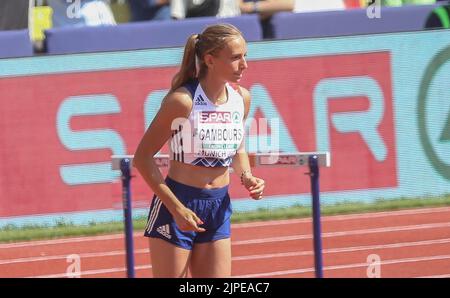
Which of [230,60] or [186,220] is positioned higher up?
[230,60]

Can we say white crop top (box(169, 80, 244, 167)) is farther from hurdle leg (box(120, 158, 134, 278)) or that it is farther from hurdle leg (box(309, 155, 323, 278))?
hurdle leg (box(309, 155, 323, 278))

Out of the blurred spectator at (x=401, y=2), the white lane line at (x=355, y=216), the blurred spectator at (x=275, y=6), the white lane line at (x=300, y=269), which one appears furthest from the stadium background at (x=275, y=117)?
the white lane line at (x=300, y=269)

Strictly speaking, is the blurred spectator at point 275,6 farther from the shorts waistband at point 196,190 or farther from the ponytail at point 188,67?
the shorts waistband at point 196,190

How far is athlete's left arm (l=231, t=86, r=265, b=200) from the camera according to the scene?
211 inches

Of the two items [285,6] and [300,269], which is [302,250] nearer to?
[300,269]

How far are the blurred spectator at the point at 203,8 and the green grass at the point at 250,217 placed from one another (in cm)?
216

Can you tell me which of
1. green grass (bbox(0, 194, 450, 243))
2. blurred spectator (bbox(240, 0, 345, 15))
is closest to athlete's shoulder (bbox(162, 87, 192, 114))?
green grass (bbox(0, 194, 450, 243))

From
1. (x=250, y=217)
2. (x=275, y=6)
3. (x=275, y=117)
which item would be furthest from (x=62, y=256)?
(x=275, y=6)

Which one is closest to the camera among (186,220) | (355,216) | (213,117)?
(186,220)

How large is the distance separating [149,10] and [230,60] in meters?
6.34

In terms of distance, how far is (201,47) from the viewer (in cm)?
535

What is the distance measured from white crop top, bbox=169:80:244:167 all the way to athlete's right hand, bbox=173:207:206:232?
330 millimetres
